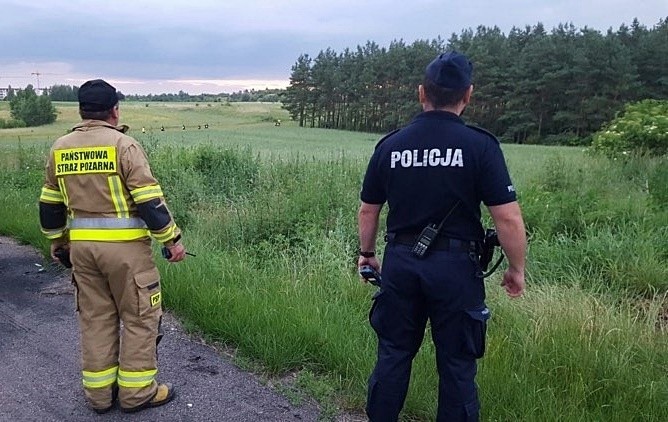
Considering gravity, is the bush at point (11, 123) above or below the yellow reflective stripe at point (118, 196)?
below

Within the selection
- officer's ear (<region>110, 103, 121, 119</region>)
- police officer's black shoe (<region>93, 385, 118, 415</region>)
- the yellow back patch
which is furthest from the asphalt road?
officer's ear (<region>110, 103, 121, 119</region>)

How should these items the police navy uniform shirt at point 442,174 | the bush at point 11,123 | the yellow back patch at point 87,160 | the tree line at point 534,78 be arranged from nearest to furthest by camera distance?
the police navy uniform shirt at point 442,174
the yellow back patch at point 87,160
the bush at point 11,123
the tree line at point 534,78

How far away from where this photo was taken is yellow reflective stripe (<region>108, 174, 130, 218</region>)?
10.8ft

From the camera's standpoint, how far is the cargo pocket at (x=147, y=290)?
3412mm

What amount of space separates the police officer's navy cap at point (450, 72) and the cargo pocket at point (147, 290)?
196cm

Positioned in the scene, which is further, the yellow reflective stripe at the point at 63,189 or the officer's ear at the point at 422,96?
the yellow reflective stripe at the point at 63,189

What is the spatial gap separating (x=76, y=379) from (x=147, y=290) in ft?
3.28

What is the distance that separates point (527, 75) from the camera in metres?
53.0

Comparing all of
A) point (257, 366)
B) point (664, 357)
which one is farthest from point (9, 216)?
point (664, 357)

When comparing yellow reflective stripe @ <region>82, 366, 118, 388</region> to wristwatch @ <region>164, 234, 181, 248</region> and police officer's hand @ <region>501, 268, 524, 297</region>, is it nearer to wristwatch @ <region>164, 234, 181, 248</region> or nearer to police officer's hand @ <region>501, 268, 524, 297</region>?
wristwatch @ <region>164, 234, 181, 248</region>

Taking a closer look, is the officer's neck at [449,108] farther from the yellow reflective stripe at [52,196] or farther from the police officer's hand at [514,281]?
the yellow reflective stripe at [52,196]

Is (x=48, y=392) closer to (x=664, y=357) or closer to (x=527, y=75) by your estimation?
→ (x=664, y=357)

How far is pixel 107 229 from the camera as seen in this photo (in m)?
3.34

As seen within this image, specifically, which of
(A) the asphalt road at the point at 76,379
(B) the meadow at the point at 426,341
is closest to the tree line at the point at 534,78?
(B) the meadow at the point at 426,341
